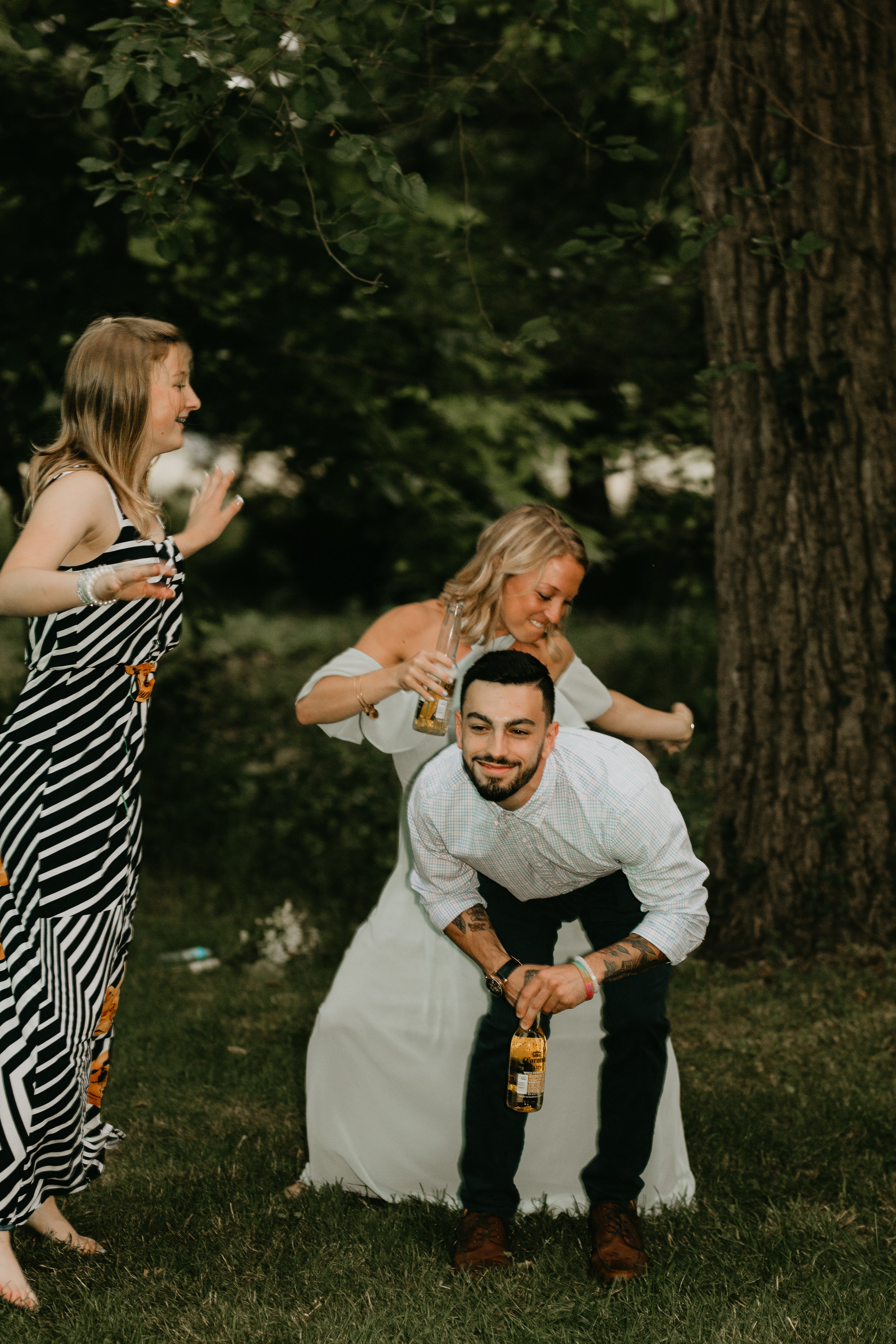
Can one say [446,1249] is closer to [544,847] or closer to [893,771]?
[544,847]

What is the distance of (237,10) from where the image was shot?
3.92m

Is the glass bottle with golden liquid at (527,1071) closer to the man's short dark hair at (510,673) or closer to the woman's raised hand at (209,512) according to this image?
the man's short dark hair at (510,673)

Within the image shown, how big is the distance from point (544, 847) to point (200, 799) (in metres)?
5.66

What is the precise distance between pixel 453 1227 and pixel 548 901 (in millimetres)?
970

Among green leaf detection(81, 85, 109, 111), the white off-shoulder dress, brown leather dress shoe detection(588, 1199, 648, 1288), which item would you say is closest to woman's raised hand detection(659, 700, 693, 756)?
the white off-shoulder dress

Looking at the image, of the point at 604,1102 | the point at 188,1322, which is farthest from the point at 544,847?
the point at 188,1322

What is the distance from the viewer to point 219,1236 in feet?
11.4

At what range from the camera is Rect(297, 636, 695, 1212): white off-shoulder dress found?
364 centimetres

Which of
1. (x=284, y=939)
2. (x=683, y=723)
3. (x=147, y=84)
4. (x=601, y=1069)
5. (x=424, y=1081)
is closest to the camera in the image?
(x=601, y=1069)

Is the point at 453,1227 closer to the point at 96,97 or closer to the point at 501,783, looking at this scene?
the point at 501,783

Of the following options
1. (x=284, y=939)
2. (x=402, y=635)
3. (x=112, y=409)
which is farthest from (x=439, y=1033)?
(x=284, y=939)

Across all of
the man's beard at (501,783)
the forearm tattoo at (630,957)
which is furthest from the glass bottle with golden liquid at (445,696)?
the forearm tattoo at (630,957)

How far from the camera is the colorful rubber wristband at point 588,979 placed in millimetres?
3029

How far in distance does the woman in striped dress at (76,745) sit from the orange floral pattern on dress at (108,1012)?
0.10 meters
